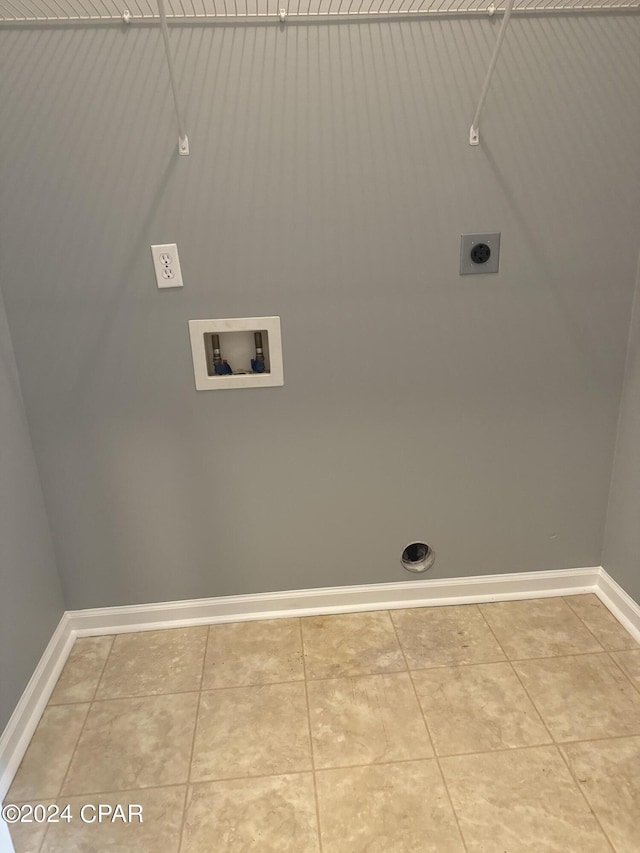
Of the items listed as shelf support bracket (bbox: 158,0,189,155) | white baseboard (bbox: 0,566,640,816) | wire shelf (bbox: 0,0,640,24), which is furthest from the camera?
white baseboard (bbox: 0,566,640,816)

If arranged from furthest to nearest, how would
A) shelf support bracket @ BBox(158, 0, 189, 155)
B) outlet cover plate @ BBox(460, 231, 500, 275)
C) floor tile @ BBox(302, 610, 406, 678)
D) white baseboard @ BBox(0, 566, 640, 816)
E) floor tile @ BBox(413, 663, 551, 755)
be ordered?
1. white baseboard @ BBox(0, 566, 640, 816)
2. floor tile @ BBox(302, 610, 406, 678)
3. outlet cover plate @ BBox(460, 231, 500, 275)
4. floor tile @ BBox(413, 663, 551, 755)
5. shelf support bracket @ BBox(158, 0, 189, 155)

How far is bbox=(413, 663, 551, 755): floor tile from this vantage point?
59.0 inches

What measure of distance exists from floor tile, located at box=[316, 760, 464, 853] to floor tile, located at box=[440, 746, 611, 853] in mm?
46

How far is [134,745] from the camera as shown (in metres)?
1.53

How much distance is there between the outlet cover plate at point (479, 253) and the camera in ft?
5.36

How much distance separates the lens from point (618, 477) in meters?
1.91

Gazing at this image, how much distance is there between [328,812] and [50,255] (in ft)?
5.33

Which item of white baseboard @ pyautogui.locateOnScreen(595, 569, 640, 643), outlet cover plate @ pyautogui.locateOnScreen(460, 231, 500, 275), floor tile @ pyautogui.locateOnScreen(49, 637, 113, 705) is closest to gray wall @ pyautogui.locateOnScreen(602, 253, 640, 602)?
white baseboard @ pyautogui.locateOnScreen(595, 569, 640, 643)

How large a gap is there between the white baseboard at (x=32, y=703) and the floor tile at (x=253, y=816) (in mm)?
492

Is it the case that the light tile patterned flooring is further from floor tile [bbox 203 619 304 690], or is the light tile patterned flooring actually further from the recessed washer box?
the recessed washer box

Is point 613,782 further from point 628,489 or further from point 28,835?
point 28,835

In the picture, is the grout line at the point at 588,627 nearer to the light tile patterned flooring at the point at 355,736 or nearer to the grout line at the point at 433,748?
the light tile patterned flooring at the point at 355,736

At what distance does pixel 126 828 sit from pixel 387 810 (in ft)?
2.05

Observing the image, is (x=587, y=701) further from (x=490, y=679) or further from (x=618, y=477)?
(x=618, y=477)
